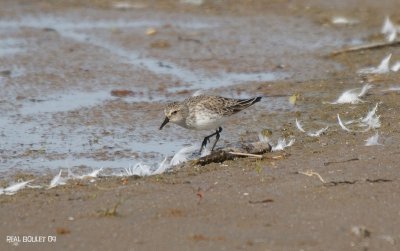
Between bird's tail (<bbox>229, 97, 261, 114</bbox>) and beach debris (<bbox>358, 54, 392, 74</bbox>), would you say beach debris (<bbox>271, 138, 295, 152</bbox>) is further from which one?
beach debris (<bbox>358, 54, 392, 74</bbox>)

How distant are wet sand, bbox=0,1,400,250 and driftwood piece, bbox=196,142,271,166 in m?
0.07

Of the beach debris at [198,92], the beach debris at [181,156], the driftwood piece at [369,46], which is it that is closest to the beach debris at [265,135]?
the beach debris at [181,156]

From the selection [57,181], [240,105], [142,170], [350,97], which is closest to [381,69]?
[350,97]

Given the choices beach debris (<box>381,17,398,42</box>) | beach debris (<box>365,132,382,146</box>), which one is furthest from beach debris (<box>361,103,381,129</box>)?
beach debris (<box>381,17,398,42</box>)

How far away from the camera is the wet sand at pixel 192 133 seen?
578cm

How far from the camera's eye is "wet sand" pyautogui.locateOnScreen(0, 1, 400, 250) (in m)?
5.78

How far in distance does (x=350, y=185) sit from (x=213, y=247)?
54.5 inches

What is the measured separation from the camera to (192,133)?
898 centimetres

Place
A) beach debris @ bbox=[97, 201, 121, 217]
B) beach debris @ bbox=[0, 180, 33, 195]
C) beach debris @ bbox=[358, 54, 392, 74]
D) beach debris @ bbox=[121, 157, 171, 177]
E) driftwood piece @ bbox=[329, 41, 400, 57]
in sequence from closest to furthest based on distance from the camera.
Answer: beach debris @ bbox=[97, 201, 121, 217] → beach debris @ bbox=[0, 180, 33, 195] → beach debris @ bbox=[121, 157, 171, 177] → beach debris @ bbox=[358, 54, 392, 74] → driftwood piece @ bbox=[329, 41, 400, 57]

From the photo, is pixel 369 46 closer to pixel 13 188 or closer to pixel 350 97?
pixel 350 97

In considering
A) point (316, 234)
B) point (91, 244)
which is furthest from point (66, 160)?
point (316, 234)

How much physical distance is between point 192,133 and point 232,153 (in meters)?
1.59

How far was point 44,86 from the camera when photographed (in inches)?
415

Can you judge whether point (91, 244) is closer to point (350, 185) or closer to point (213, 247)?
point (213, 247)
